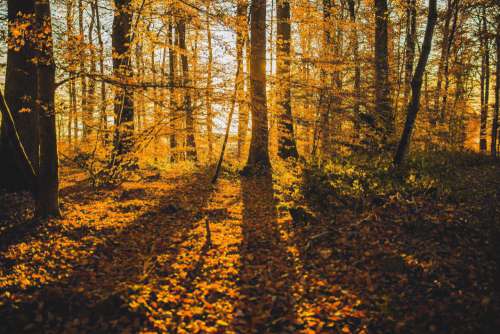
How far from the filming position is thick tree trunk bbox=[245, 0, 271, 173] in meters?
11.3

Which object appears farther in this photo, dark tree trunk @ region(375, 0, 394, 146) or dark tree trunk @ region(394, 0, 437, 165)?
dark tree trunk @ region(375, 0, 394, 146)

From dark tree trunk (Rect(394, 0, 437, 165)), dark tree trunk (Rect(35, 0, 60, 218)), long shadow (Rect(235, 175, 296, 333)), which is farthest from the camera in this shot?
dark tree trunk (Rect(394, 0, 437, 165))

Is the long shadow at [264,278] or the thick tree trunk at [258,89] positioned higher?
the thick tree trunk at [258,89]

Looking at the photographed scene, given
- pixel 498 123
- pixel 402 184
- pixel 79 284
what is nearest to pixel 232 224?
pixel 79 284

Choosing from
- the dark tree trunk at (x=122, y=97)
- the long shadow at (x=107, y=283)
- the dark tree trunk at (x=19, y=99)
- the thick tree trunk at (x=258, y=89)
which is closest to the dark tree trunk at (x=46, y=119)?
the long shadow at (x=107, y=283)

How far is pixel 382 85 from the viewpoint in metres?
12.0

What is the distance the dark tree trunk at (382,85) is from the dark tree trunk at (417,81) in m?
1.66

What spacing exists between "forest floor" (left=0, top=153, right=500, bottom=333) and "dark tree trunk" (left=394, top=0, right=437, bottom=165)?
1553 mm

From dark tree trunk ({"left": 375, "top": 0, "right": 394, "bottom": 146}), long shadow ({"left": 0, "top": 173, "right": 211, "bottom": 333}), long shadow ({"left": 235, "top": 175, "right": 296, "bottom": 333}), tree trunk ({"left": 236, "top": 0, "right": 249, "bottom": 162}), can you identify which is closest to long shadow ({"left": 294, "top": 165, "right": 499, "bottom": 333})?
long shadow ({"left": 235, "top": 175, "right": 296, "bottom": 333})

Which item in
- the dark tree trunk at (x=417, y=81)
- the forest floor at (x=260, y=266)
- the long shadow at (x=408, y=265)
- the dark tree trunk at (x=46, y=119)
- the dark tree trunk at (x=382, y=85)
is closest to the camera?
the long shadow at (x=408, y=265)

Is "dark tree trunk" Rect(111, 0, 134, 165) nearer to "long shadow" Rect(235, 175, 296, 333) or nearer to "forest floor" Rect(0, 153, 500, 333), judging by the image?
"forest floor" Rect(0, 153, 500, 333)

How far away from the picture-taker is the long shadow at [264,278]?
4.19m

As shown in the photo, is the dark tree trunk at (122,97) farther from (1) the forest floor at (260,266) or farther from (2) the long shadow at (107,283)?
(2) the long shadow at (107,283)

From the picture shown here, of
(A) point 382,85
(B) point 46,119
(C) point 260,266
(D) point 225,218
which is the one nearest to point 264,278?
(C) point 260,266
